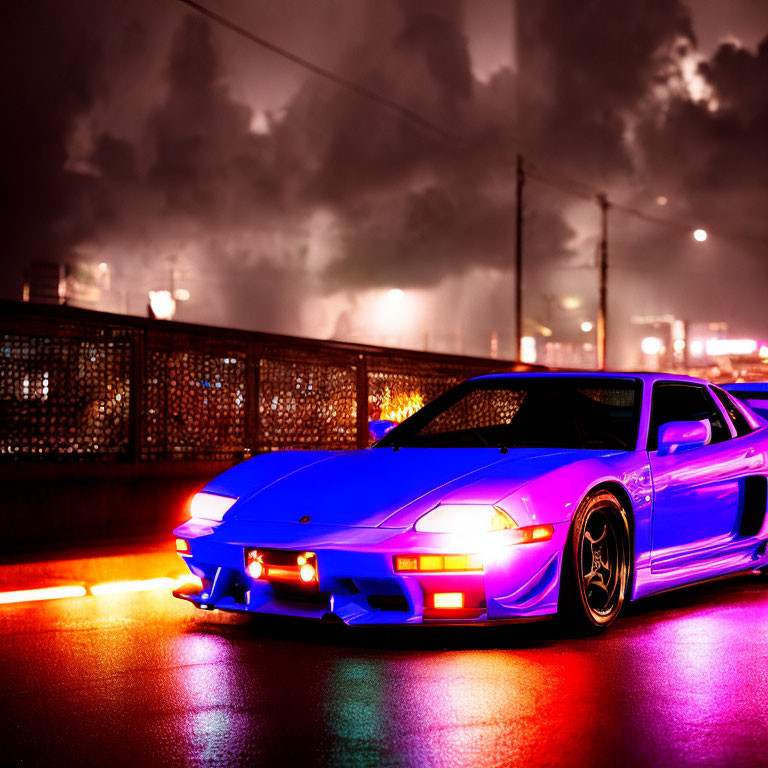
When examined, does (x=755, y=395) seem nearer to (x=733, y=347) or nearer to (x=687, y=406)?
(x=687, y=406)

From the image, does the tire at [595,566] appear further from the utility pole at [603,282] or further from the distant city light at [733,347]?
the distant city light at [733,347]

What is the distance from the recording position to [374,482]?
19.9 ft

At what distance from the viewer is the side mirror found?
21.7 ft

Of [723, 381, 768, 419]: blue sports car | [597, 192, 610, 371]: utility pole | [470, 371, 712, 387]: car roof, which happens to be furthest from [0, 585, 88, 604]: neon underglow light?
[597, 192, 610, 371]: utility pole

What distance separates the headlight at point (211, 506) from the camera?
6227 mm

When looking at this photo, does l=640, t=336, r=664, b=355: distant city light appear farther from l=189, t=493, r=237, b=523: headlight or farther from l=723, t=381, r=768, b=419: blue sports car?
l=189, t=493, r=237, b=523: headlight

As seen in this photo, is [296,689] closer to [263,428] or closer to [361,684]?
[361,684]

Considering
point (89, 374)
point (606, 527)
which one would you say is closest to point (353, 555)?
point (606, 527)

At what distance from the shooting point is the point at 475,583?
5523 mm

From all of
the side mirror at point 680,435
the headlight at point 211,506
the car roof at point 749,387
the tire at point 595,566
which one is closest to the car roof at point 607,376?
the side mirror at point 680,435

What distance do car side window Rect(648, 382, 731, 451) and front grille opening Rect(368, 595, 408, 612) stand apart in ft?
7.88

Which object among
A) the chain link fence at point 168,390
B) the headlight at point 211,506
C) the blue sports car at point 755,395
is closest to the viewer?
the headlight at point 211,506

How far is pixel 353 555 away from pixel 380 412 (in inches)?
347

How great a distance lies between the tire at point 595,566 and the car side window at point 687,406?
1.22 meters
